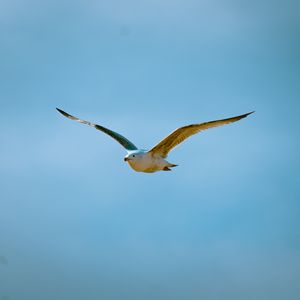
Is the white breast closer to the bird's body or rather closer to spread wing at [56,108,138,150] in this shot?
the bird's body

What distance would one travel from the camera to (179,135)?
22.0 metres

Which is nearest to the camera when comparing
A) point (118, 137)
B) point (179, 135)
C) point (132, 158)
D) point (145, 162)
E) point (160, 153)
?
point (179, 135)

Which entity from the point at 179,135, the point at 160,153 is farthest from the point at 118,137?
the point at 179,135

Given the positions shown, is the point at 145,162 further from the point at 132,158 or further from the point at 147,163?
the point at 132,158

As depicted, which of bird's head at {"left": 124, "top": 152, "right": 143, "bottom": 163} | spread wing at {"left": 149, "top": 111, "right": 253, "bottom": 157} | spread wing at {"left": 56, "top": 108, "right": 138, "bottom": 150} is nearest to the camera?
spread wing at {"left": 149, "top": 111, "right": 253, "bottom": 157}

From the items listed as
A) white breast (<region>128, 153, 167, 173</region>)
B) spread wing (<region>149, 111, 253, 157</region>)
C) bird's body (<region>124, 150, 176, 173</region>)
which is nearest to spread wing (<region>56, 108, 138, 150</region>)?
bird's body (<region>124, 150, 176, 173</region>)

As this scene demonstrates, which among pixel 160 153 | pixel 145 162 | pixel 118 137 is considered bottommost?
pixel 145 162

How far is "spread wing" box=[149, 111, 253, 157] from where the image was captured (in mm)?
21297

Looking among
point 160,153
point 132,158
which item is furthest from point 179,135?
point 132,158

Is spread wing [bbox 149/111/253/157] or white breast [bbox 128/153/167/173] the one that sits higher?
spread wing [bbox 149/111/253/157]

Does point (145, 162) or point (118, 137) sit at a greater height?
point (118, 137)

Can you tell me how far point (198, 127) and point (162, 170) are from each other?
7.16 feet

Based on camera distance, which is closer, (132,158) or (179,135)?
(179,135)

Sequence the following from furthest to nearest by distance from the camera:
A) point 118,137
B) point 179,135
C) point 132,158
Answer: point 118,137
point 132,158
point 179,135
